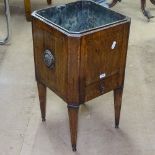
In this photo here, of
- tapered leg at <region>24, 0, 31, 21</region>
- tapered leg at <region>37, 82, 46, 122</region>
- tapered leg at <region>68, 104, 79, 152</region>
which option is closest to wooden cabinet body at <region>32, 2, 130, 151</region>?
tapered leg at <region>68, 104, 79, 152</region>

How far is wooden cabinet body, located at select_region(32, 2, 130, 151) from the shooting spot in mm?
1331

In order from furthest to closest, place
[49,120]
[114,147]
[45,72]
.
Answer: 1. [49,120]
2. [114,147]
3. [45,72]

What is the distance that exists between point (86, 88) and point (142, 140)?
1.51 ft

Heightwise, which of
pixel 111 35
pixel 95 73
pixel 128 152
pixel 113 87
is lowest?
pixel 128 152

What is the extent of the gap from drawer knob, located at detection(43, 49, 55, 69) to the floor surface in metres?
0.43

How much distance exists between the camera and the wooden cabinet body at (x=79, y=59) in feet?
4.37

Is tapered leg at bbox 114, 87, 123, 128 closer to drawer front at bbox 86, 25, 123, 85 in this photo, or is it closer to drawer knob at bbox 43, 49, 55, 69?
drawer front at bbox 86, 25, 123, 85

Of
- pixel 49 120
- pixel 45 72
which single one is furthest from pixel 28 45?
pixel 45 72

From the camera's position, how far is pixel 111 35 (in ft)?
4.55

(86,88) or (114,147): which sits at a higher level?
(86,88)

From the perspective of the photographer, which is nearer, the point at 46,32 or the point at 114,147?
the point at 46,32

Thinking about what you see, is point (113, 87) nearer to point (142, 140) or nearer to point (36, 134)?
point (142, 140)

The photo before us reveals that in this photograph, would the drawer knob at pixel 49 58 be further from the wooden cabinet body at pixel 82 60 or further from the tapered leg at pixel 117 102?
the tapered leg at pixel 117 102

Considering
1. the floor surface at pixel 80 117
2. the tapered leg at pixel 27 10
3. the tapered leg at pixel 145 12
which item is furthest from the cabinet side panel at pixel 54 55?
the tapered leg at pixel 145 12
